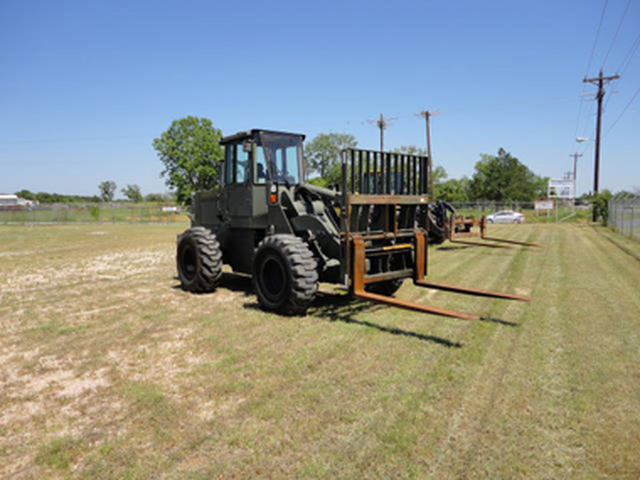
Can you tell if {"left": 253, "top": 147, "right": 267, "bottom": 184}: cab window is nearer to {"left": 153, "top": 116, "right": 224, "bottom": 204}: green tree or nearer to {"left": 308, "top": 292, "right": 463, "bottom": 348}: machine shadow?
{"left": 308, "top": 292, "right": 463, "bottom": 348}: machine shadow

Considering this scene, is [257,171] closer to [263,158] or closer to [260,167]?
[260,167]

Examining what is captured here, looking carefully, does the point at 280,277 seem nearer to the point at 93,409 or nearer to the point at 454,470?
the point at 93,409

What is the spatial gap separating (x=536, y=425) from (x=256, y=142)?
576cm

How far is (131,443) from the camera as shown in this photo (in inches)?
120

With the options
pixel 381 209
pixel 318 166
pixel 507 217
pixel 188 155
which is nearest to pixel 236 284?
pixel 381 209

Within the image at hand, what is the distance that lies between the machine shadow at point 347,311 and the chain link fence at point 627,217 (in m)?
14.3

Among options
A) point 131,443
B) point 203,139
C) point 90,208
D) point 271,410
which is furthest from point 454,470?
point 203,139

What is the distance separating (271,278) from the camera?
264 inches

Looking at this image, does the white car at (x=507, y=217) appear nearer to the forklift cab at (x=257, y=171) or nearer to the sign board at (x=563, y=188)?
the sign board at (x=563, y=188)

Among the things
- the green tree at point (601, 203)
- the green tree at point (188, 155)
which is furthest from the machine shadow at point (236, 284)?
the green tree at point (188, 155)

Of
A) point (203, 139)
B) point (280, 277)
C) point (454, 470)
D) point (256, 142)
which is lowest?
point (454, 470)

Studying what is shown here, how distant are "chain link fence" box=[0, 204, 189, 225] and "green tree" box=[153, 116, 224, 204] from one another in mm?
13989

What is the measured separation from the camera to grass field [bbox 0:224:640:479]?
284 centimetres

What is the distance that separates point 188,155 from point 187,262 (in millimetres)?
57868
